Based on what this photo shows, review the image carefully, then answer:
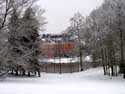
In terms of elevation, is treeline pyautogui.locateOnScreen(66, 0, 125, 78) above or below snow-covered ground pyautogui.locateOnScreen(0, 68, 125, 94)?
above

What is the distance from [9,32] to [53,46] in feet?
208

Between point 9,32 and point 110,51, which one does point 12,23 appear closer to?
point 9,32

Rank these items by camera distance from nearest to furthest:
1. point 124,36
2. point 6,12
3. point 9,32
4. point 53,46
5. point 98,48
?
point 6,12 < point 9,32 < point 124,36 < point 98,48 < point 53,46

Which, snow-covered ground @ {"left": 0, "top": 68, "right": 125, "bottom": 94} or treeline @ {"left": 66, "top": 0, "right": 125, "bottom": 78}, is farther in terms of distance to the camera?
treeline @ {"left": 66, "top": 0, "right": 125, "bottom": 78}

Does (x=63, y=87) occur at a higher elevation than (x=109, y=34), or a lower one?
lower

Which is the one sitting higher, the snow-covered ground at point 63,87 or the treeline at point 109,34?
the treeline at point 109,34

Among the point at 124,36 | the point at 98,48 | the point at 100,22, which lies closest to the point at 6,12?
the point at 124,36

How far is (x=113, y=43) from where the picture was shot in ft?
111

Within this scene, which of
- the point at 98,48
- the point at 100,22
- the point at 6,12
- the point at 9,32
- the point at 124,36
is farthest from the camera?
the point at 98,48

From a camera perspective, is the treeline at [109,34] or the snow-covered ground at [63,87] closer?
the snow-covered ground at [63,87]

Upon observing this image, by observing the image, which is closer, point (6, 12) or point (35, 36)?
point (6, 12)

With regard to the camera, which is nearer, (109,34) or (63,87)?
(63,87)

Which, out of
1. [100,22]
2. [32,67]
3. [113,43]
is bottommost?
[32,67]

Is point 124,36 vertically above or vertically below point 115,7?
below
